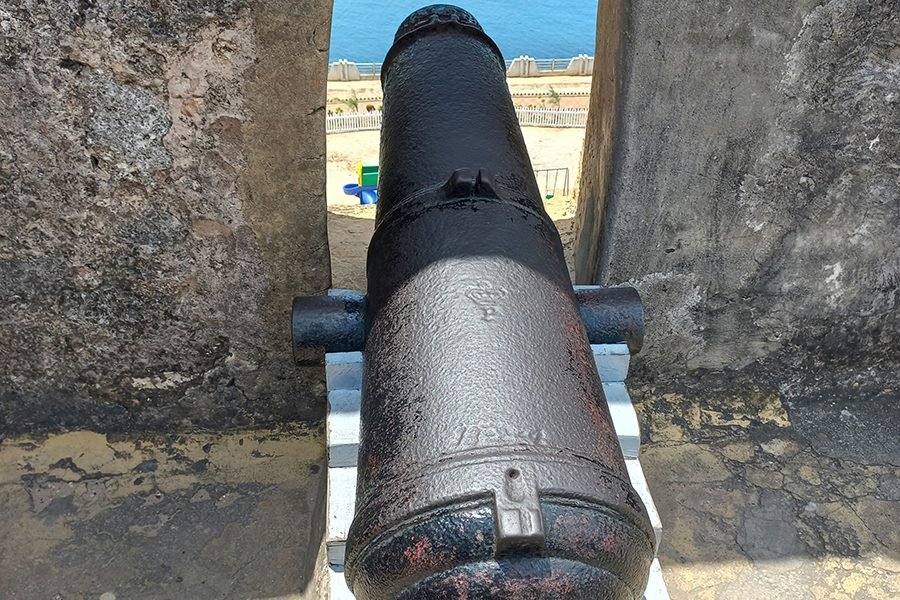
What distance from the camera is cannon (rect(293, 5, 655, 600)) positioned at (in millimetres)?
1263

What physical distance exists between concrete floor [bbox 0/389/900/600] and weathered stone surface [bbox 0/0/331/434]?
0.19m

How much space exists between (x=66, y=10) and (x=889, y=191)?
2.81m

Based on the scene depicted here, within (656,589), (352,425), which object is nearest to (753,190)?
(656,589)

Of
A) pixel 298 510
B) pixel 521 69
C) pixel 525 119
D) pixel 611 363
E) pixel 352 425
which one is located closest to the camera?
pixel 352 425

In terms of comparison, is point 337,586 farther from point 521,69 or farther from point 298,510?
point 521,69

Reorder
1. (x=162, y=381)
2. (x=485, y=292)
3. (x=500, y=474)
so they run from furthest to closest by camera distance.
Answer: (x=162, y=381) < (x=485, y=292) < (x=500, y=474)

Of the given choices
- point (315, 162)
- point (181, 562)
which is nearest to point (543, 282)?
point (315, 162)

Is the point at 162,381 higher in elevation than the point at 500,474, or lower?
lower

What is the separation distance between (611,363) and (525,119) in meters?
10.8

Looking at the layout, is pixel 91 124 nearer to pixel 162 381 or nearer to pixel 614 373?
pixel 162 381

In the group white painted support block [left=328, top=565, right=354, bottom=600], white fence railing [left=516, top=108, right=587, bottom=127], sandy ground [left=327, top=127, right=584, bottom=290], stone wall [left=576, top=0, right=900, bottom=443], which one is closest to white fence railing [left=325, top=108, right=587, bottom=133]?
white fence railing [left=516, top=108, right=587, bottom=127]

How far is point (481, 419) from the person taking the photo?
54.6 inches

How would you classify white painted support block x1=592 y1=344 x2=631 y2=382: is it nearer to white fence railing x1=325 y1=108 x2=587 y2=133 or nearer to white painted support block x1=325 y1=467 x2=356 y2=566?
white painted support block x1=325 y1=467 x2=356 y2=566

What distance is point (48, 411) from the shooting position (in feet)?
10.2
